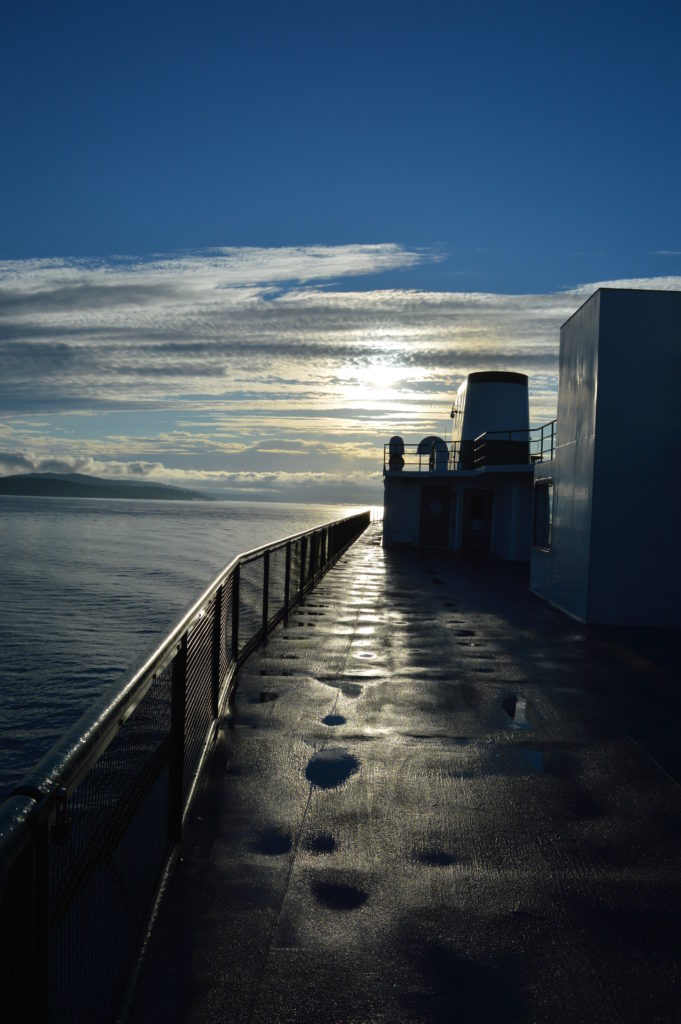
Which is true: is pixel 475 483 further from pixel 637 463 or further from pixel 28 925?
pixel 28 925

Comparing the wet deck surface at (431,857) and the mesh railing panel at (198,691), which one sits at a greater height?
the mesh railing panel at (198,691)

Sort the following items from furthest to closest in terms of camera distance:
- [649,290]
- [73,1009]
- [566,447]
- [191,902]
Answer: [566,447]
[649,290]
[191,902]
[73,1009]

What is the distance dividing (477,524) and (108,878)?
97.0 ft

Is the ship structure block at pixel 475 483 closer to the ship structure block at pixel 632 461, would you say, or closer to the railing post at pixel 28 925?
the ship structure block at pixel 632 461

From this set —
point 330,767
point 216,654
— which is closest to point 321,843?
point 330,767

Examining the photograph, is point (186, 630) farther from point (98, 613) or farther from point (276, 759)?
point (98, 613)

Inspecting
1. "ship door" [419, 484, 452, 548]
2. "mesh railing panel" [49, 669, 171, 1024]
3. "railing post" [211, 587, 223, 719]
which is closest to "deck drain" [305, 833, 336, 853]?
"mesh railing panel" [49, 669, 171, 1024]

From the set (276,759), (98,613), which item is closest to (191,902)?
(276,759)

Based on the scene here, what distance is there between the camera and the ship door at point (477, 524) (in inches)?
1256

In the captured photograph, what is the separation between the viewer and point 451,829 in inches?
185

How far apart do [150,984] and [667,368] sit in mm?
11707

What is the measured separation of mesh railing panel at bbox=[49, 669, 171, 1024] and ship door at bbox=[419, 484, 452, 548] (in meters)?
29.9

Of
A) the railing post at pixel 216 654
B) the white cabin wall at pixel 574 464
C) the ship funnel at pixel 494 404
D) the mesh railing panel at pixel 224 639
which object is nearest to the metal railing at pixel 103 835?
the railing post at pixel 216 654

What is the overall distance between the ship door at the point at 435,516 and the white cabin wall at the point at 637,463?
807 inches
